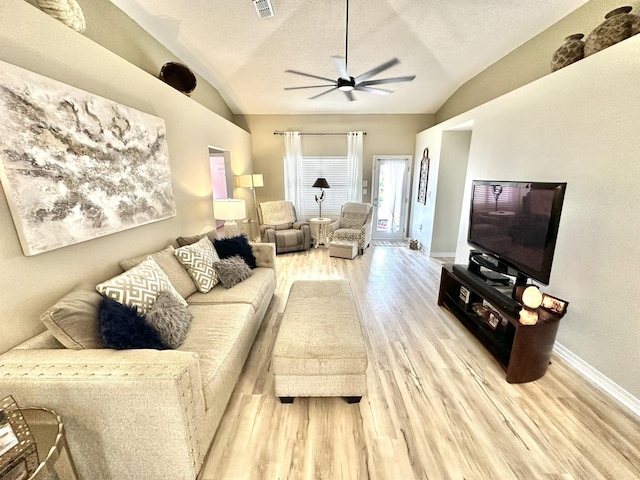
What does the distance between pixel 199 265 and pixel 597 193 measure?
318cm

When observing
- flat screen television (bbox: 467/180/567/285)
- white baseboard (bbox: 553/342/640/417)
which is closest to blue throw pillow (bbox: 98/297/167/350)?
flat screen television (bbox: 467/180/567/285)

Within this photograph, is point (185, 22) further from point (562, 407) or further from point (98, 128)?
point (562, 407)

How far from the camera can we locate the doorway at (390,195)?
5688 mm

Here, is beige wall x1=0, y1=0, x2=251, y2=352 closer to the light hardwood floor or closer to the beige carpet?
the light hardwood floor

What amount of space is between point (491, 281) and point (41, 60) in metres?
3.52

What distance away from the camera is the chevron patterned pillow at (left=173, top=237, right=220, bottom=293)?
2221 mm

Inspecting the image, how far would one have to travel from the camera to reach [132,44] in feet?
8.02

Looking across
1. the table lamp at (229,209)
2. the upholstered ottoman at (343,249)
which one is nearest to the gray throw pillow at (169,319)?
the table lamp at (229,209)

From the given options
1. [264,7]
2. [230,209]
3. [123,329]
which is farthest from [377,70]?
[123,329]

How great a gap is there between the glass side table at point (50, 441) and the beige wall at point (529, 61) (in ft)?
14.1

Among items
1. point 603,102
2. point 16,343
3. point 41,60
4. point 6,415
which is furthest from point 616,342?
point 41,60

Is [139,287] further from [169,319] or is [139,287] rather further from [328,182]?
[328,182]

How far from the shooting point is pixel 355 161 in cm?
559

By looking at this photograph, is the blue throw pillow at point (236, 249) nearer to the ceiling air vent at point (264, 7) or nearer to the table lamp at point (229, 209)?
the table lamp at point (229, 209)
